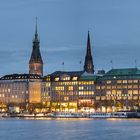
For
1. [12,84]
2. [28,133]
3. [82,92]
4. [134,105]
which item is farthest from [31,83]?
[28,133]

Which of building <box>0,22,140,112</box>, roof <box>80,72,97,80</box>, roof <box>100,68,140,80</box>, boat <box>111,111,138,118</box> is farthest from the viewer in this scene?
roof <box>80,72,97,80</box>

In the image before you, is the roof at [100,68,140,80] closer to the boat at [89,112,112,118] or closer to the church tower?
the church tower

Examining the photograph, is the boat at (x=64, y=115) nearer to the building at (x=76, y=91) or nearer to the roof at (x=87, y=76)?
the building at (x=76, y=91)

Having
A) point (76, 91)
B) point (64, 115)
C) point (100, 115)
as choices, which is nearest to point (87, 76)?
point (76, 91)

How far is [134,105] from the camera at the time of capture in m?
168

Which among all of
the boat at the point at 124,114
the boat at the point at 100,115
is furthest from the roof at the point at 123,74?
the boat at the point at 124,114

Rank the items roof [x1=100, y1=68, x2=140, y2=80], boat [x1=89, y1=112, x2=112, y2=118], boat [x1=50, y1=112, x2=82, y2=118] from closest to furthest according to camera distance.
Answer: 1. boat [x1=89, y1=112, x2=112, y2=118]
2. boat [x1=50, y1=112, x2=82, y2=118]
3. roof [x1=100, y1=68, x2=140, y2=80]

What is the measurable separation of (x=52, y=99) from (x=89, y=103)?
517 inches

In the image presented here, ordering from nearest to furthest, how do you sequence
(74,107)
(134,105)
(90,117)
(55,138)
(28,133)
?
(55,138) → (28,133) → (90,117) → (134,105) → (74,107)

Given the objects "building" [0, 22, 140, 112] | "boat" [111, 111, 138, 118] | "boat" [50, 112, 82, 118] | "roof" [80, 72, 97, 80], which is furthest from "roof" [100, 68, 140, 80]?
"boat" [111, 111, 138, 118]

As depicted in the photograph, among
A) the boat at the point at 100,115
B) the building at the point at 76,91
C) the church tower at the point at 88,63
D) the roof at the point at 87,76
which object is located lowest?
the boat at the point at 100,115

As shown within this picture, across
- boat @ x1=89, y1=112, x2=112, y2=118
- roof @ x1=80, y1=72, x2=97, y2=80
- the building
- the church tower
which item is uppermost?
the church tower

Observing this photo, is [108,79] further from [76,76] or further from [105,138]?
[105,138]

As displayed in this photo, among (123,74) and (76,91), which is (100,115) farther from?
(76,91)
